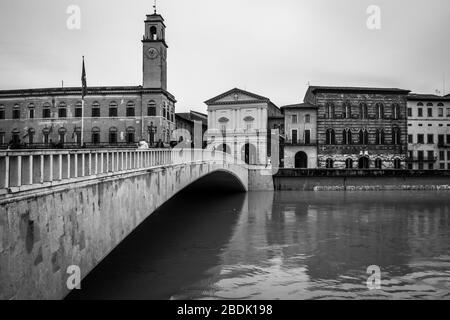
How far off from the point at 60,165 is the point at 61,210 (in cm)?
93

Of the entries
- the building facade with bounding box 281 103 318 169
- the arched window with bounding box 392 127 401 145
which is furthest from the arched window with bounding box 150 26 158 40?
the arched window with bounding box 392 127 401 145

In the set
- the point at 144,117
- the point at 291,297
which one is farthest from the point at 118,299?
the point at 144,117

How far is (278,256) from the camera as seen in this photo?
14648 millimetres

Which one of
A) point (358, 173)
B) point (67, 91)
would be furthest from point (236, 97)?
point (67, 91)

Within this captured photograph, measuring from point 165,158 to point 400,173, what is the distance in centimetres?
3461

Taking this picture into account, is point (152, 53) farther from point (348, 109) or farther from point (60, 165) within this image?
point (60, 165)

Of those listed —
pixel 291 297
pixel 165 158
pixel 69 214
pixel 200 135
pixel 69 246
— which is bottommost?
pixel 291 297

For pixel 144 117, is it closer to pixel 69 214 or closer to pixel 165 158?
pixel 165 158

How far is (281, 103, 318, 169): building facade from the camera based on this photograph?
50.9 m

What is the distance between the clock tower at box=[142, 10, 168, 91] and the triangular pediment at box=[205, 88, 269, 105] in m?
9.80

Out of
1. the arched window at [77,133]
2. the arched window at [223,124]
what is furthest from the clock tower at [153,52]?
the arched window at [223,124]

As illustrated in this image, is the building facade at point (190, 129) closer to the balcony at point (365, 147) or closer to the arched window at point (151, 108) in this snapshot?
the arched window at point (151, 108)

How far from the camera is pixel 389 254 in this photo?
1488cm

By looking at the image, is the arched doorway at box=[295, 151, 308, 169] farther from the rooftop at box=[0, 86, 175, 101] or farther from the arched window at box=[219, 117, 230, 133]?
the rooftop at box=[0, 86, 175, 101]
